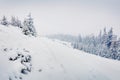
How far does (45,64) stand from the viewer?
20781 mm

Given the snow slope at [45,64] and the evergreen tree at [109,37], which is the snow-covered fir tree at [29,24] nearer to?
the snow slope at [45,64]

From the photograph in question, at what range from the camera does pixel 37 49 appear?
23594 mm

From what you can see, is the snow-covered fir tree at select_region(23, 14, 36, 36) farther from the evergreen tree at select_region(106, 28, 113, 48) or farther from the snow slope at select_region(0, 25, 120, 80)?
the evergreen tree at select_region(106, 28, 113, 48)

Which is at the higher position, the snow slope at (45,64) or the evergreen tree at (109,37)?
the snow slope at (45,64)

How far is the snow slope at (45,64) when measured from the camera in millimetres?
18047

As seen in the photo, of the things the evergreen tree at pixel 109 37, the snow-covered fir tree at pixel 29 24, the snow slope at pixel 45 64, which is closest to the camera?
the snow slope at pixel 45 64

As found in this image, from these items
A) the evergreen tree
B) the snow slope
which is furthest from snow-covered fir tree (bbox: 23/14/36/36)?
the evergreen tree

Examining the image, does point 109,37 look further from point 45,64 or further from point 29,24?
point 45,64

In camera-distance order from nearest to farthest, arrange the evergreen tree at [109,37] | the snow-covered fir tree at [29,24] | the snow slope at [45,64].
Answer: the snow slope at [45,64] → the snow-covered fir tree at [29,24] → the evergreen tree at [109,37]

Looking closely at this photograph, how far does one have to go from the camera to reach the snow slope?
18.0 m

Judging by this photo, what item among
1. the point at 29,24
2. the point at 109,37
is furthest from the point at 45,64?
the point at 109,37

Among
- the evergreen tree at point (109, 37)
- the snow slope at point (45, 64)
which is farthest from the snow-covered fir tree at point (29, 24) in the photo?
the evergreen tree at point (109, 37)

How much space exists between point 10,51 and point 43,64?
4504mm

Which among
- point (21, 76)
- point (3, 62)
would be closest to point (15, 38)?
point (3, 62)
